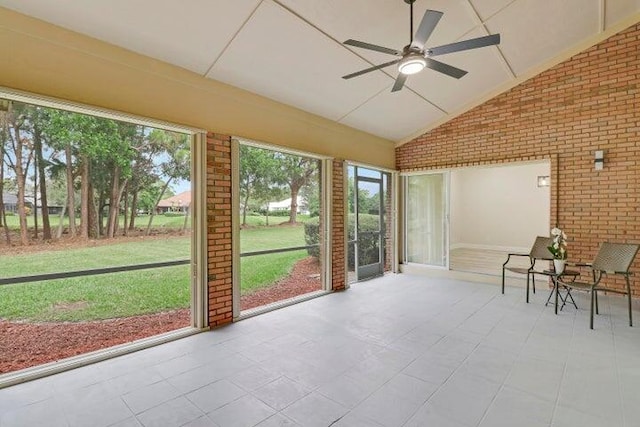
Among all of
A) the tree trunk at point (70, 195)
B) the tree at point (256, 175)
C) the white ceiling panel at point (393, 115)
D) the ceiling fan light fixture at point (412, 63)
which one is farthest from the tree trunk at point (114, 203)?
the ceiling fan light fixture at point (412, 63)

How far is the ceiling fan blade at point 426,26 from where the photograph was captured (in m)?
2.25

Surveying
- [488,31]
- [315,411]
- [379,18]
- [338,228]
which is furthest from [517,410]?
[488,31]

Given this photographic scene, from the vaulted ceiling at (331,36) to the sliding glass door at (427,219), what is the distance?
182 cm

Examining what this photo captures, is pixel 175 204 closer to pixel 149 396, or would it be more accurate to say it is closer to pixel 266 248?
pixel 266 248

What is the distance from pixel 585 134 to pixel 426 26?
4.16 m

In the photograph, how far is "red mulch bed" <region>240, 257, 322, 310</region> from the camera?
6602mm

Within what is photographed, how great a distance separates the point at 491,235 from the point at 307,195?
19.5 ft

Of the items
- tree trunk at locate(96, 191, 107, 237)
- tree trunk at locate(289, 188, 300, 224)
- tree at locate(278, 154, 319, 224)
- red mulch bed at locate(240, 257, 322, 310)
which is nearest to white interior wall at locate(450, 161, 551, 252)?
tree at locate(278, 154, 319, 224)

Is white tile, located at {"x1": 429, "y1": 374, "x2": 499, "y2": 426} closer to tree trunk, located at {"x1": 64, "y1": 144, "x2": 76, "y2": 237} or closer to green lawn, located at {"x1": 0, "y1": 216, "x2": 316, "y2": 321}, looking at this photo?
green lawn, located at {"x1": 0, "y1": 216, "x2": 316, "y2": 321}

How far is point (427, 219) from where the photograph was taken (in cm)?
678

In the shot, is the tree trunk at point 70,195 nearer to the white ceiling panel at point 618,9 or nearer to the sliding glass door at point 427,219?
the sliding glass door at point 427,219

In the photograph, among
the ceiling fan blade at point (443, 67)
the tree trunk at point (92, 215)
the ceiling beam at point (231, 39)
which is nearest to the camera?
the ceiling fan blade at point (443, 67)

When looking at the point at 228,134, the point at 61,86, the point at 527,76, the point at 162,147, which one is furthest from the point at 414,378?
the point at 162,147

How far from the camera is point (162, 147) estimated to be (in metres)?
6.85
